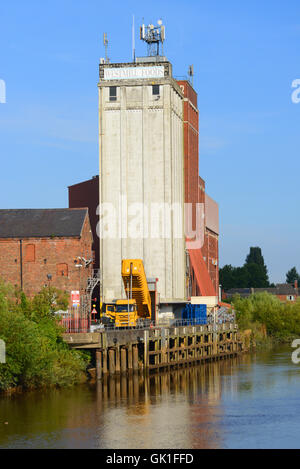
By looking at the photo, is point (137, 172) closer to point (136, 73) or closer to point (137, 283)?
point (136, 73)

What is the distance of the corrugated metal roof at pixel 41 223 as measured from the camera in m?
67.3

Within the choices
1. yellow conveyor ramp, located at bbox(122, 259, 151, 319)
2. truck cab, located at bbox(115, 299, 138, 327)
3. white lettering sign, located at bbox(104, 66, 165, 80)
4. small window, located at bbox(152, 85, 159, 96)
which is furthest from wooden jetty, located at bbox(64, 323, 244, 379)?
white lettering sign, located at bbox(104, 66, 165, 80)

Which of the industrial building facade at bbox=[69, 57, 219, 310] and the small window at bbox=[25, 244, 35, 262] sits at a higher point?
the industrial building facade at bbox=[69, 57, 219, 310]

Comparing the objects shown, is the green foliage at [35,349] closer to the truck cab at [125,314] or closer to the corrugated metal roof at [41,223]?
the truck cab at [125,314]

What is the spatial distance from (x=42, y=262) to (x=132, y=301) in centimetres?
1007

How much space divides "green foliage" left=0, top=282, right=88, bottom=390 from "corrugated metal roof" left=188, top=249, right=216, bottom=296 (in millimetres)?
29056

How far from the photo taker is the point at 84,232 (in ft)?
223

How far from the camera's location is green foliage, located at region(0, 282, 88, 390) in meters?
43.8

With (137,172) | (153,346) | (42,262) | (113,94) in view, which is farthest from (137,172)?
(153,346)

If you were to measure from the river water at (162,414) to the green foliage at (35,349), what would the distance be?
121cm

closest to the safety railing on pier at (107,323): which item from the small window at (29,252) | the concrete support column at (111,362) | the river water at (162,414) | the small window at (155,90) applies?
the concrete support column at (111,362)

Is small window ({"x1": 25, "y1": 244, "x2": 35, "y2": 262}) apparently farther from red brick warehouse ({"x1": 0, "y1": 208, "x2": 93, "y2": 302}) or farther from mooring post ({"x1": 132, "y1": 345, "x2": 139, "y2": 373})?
mooring post ({"x1": 132, "y1": 345, "x2": 139, "y2": 373})

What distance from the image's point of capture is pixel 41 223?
68562 millimetres

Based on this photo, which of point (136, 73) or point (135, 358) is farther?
point (136, 73)
